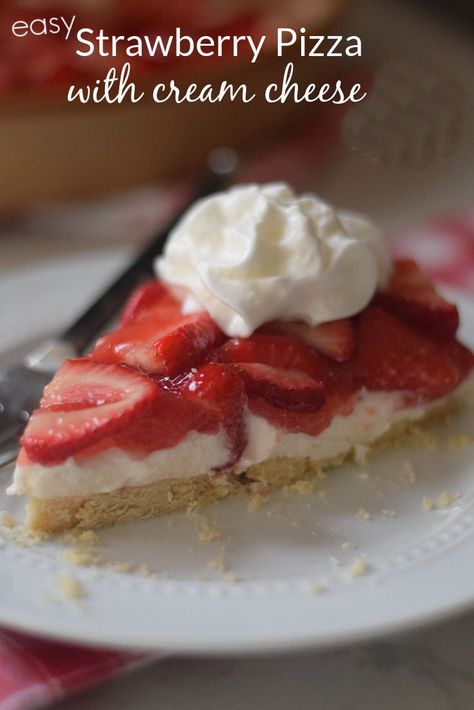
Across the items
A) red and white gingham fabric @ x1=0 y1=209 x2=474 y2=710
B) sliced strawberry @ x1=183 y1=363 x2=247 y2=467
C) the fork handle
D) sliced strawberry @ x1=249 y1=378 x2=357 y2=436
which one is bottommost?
red and white gingham fabric @ x1=0 y1=209 x2=474 y2=710

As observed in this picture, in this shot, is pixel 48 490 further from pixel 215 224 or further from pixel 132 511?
pixel 215 224

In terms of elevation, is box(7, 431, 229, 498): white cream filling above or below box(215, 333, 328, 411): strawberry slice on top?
below

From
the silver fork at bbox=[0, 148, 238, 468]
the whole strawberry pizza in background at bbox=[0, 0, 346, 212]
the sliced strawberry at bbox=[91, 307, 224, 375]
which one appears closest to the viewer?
the sliced strawberry at bbox=[91, 307, 224, 375]

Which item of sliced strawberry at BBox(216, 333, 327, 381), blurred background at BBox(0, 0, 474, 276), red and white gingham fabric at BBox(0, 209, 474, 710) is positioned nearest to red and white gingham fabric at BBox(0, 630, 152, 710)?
red and white gingham fabric at BBox(0, 209, 474, 710)

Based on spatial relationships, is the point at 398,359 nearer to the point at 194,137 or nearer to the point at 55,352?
the point at 55,352

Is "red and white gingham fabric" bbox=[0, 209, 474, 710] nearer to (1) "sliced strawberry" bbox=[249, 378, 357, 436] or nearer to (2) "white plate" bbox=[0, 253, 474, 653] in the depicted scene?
(2) "white plate" bbox=[0, 253, 474, 653]

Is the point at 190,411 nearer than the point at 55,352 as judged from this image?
Yes

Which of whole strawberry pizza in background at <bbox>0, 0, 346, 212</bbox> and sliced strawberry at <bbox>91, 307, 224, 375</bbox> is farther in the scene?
whole strawberry pizza in background at <bbox>0, 0, 346, 212</bbox>

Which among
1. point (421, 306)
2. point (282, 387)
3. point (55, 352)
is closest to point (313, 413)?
point (282, 387)
